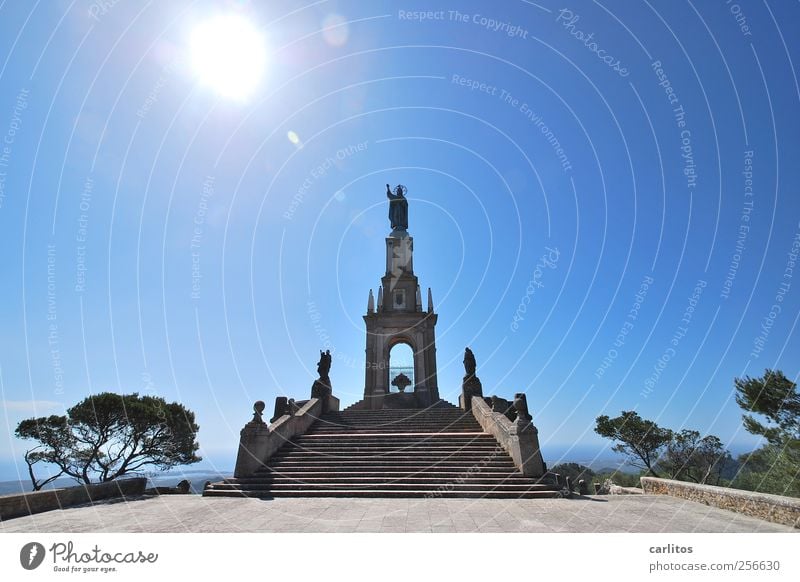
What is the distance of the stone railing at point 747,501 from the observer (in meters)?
6.93

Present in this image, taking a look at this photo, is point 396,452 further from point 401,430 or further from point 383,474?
point 401,430

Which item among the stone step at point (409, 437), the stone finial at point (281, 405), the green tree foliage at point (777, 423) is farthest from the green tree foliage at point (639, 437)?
the stone finial at point (281, 405)

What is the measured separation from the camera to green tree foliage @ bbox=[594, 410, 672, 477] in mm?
32531

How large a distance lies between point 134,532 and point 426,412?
1372cm

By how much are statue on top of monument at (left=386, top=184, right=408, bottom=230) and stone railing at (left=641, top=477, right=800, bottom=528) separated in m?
24.8

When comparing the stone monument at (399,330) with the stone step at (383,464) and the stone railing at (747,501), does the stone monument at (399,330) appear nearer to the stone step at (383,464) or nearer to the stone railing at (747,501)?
the stone step at (383,464)

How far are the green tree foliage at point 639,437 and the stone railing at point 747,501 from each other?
25.7 metres

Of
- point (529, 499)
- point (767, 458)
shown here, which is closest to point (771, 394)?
point (767, 458)

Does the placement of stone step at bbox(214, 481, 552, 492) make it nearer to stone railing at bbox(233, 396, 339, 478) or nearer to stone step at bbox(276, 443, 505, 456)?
stone railing at bbox(233, 396, 339, 478)

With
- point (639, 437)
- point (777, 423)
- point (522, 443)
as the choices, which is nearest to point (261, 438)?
point (522, 443)

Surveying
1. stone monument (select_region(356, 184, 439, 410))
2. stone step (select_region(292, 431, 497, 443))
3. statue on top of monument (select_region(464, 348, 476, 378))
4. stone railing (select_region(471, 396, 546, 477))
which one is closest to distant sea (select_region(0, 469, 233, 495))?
stone step (select_region(292, 431, 497, 443))

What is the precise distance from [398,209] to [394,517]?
27022mm

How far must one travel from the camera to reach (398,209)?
3167cm

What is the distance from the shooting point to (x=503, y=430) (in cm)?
1278
